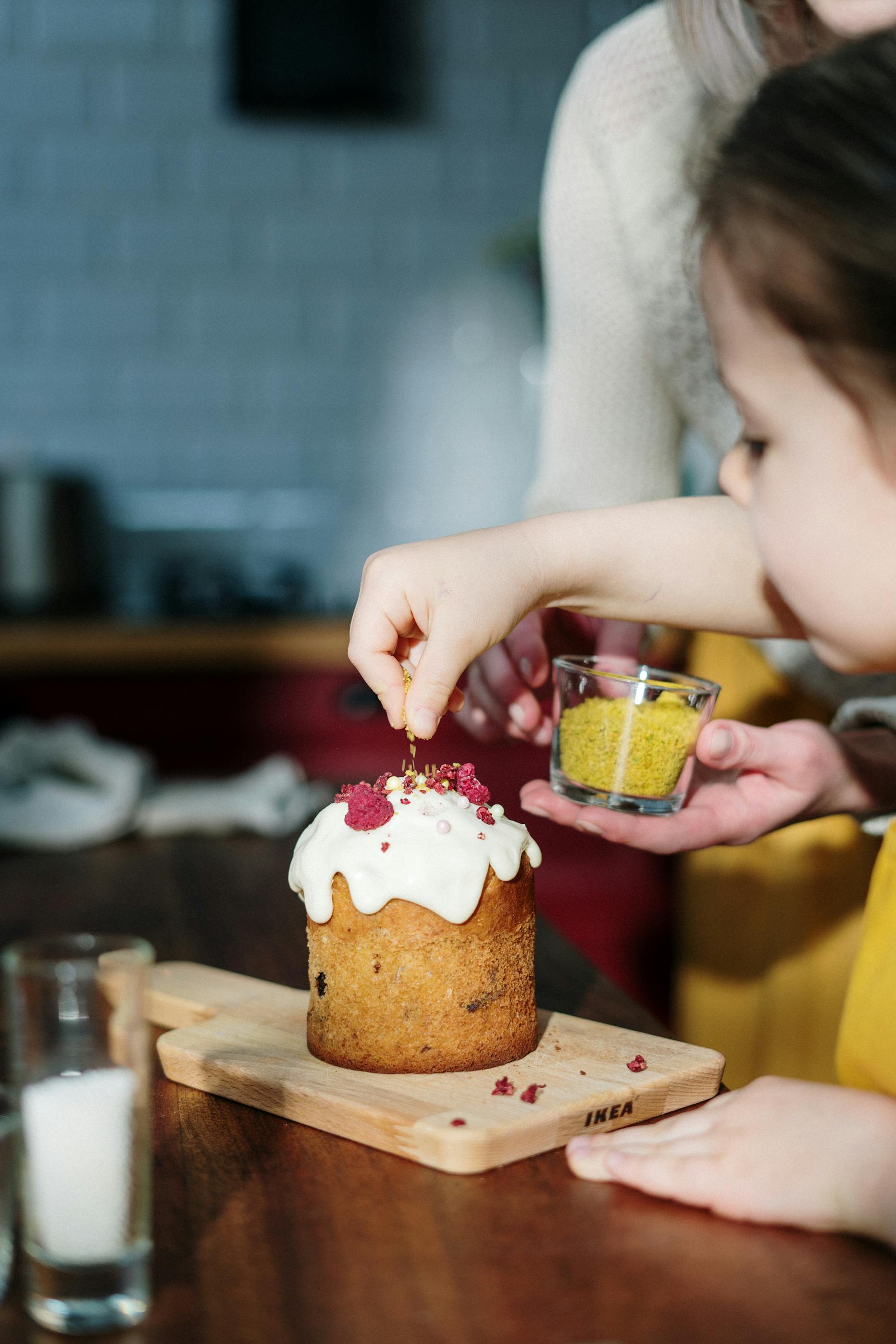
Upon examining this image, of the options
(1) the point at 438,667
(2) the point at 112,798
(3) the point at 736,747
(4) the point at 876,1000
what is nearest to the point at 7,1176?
(1) the point at 438,667

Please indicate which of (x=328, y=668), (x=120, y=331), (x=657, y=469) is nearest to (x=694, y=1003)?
(x=657, y=469)

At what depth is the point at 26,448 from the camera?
9.24 feet

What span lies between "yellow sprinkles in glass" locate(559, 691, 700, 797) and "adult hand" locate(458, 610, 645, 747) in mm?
111

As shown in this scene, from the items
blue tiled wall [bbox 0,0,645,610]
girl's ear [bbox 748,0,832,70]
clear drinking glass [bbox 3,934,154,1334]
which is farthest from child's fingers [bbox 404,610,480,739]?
blue tiled wall [bbox 0,0,645,610]

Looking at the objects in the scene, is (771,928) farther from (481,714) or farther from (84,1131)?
(84,1131)

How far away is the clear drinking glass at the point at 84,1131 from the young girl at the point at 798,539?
24 centimetres

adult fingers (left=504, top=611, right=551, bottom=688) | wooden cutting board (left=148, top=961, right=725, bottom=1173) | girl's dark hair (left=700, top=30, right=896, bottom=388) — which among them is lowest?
wooden cutting board (left=148, top=961, right=725, bottom=1173)

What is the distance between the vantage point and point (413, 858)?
2.68ft

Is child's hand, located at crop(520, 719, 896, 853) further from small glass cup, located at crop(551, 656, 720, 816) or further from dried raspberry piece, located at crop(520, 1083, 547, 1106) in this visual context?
dried raspberry piece, located at crop(520, 1083, 547, 1106)

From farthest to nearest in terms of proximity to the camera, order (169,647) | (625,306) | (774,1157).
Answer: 1. (169,647)
2. (625,306)
3. (774,1157)

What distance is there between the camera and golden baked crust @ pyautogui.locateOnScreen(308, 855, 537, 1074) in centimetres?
81

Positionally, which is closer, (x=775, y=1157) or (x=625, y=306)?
(x=775, y=1157)

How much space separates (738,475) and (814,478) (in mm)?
112

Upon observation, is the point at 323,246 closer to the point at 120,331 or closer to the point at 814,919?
the point at 120,331
